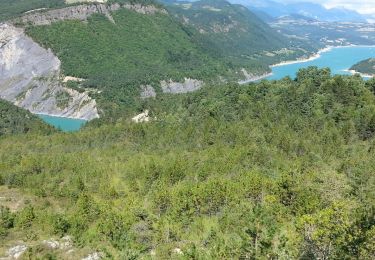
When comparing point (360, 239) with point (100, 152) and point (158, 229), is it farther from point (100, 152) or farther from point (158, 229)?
point (100, 152)

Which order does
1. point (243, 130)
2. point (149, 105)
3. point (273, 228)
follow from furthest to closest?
point (149, 105), point (243, 130), point (273, 228)

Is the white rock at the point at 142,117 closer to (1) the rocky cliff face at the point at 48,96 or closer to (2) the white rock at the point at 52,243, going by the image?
(1) the rocky cliff face at the point at 48,96

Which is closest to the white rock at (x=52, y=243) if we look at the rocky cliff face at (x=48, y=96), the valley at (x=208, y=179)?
the valley at (x=208, y=179)

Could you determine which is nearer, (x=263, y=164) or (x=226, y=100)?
(x=263, y=164)

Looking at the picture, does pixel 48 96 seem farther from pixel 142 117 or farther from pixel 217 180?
pixel 217 180

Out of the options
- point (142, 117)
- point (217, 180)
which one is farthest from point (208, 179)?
point (142, 117)

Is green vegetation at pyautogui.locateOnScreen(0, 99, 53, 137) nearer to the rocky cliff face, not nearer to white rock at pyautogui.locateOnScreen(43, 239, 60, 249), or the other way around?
the rocky cliff face

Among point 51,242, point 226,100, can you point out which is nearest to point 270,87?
point 226,100
